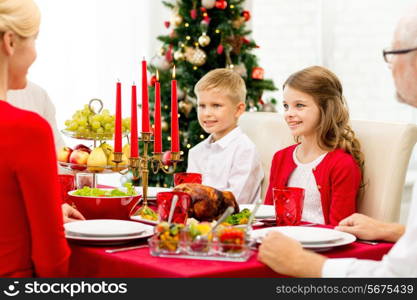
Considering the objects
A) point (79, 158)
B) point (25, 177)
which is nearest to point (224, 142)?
point (79, 158)

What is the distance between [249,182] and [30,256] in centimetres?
153

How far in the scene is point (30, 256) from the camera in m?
1.66

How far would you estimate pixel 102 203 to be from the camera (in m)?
2.12

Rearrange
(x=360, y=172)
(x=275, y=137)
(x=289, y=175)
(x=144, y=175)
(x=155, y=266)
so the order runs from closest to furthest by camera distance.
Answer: (x=155, y=266) → (x=144, y=175) → (x=360, y=172) → (x=289, y=175) → (x=275, y=137)

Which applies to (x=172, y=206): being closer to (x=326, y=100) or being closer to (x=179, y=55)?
(x=326, y=100)

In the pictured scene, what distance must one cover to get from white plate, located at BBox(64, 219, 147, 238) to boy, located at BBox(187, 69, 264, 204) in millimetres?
1201

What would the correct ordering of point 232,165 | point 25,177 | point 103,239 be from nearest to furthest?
point 25,177 < point 103,239 < point 232,165

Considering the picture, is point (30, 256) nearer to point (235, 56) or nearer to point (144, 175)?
point (144, 175)

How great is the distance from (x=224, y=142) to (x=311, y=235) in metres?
1.48

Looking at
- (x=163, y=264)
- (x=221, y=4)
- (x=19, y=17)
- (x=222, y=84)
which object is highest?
(x=221, y=4)

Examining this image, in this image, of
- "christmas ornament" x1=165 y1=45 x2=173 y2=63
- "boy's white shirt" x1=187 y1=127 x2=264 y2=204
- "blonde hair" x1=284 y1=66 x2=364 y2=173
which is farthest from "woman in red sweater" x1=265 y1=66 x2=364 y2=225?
"christmas ornament" x1=165 y1=45 x2=173 y2=63

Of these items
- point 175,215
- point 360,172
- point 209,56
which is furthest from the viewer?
point 209,56

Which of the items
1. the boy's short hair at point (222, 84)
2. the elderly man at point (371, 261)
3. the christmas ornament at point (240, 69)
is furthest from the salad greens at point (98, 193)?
the christmas ornament at point (240, 69)

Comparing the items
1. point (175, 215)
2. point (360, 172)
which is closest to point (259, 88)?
point (360, 172)
